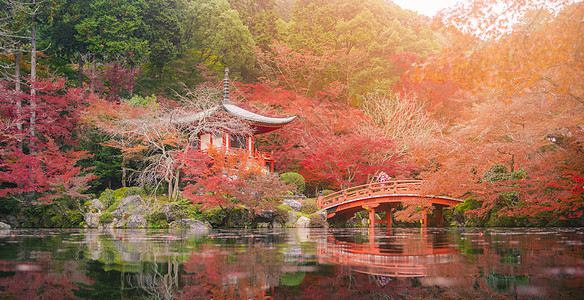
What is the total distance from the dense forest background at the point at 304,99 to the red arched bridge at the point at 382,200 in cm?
86

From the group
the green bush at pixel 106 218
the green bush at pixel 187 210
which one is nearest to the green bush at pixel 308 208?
the green bush at pixel 187 210

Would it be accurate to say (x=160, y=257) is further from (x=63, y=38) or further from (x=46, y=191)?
(x=63, y=38)

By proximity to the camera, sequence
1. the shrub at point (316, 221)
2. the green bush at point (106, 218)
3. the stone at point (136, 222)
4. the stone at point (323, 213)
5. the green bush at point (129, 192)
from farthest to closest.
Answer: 1. the stone at point (323, 213)
2. the green bush at point (129, 192)
3. the shrub at point (316, 221)
4. the green bush at point (106, 218)
5. the stone at point (136, 222)

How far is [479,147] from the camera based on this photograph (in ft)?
42.9

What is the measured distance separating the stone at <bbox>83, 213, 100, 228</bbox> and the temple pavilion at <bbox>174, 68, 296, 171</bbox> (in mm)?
5343

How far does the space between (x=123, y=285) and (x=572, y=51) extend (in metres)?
6.94

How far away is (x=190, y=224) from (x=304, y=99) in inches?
508

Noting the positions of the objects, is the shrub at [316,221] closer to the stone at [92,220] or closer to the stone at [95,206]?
the stone at [92,220]

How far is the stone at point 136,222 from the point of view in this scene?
A: 15570 millimetres

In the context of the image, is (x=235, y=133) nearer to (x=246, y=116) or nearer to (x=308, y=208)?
(x=246, y=116)

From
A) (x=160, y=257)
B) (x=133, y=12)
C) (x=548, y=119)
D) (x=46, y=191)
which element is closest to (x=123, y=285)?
(x=160, y=257)

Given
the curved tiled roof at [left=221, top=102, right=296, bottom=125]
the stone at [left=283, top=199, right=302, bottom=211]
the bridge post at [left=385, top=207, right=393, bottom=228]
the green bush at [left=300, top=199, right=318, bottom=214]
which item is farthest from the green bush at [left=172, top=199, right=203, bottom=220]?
the bridge post at [left=385, top=207, right=393, bottom=228]

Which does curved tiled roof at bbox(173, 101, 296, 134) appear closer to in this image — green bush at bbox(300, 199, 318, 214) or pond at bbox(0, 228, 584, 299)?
green bush at bbox(300, 199, 318, 214)

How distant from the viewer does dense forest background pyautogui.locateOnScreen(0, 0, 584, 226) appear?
780cm
